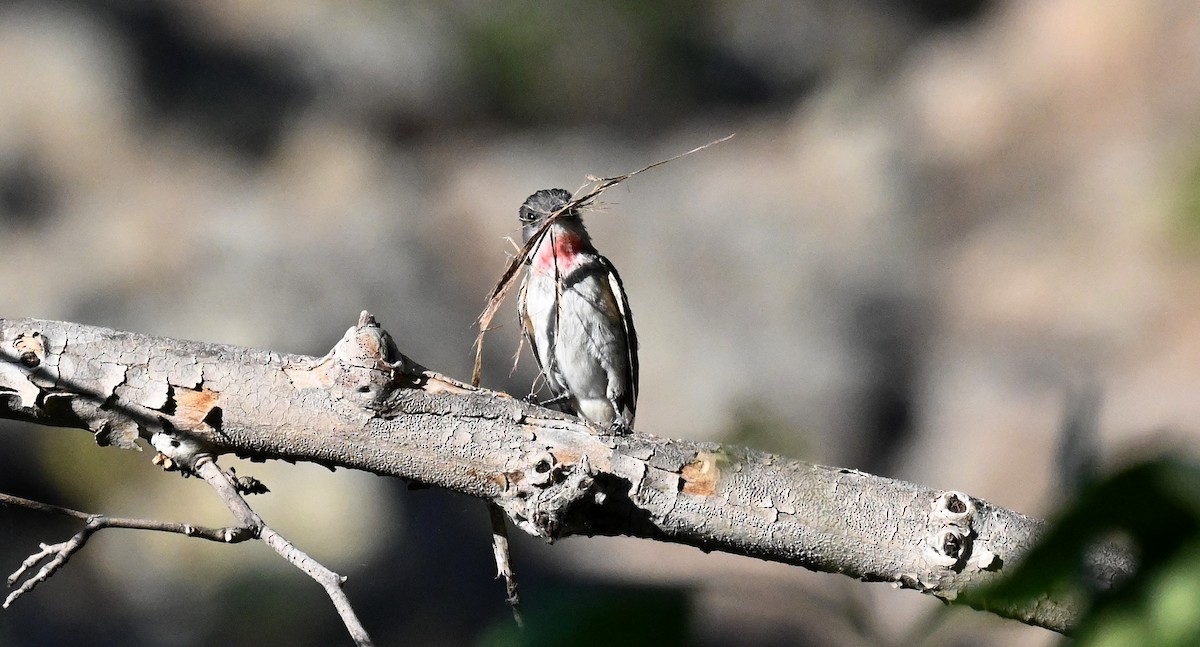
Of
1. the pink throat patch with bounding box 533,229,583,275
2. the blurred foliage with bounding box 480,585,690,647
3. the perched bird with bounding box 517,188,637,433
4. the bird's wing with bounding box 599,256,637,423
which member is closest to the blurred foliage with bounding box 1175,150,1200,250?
the blurred foliage with bounding box 480,585,690,647

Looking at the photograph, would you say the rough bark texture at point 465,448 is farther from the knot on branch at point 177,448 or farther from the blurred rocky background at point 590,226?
the blurred rocky background at point 590,226

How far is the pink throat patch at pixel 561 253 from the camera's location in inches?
207

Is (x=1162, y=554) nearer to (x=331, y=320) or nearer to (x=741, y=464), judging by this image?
(x=741, y=464)

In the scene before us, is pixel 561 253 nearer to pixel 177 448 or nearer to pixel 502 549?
pixel 502 549

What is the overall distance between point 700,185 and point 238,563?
21.3 feet

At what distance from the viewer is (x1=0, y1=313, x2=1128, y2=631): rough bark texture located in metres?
2.49

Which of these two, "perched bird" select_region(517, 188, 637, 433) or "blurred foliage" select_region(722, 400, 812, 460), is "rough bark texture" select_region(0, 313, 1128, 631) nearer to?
"blurred foliage" select_region(722, 400, 812, 460)

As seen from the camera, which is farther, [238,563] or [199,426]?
[238,563]

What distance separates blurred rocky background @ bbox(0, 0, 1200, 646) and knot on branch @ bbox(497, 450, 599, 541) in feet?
19.6

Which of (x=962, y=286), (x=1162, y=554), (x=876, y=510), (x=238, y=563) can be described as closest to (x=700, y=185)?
(x=962, y=286)

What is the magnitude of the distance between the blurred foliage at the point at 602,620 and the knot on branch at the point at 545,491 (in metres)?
1.74

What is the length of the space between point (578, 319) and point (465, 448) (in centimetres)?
285

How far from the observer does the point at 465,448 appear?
2.54 metres

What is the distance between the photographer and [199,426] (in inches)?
99.0
